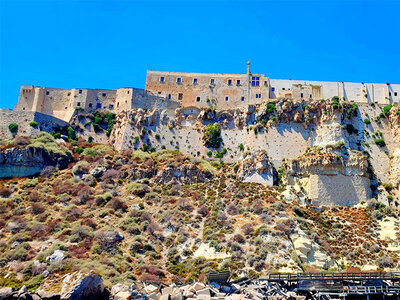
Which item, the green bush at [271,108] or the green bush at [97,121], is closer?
the green bush at [271,108]

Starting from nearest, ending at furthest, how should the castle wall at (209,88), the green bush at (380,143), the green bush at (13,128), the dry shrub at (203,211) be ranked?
1. the dry shrub at (203,211)
2. the green bush at (380,143)
3. the green bush at (13,128)
4. the castle wall at (209,88)

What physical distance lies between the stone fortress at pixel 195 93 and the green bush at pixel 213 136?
208 inches

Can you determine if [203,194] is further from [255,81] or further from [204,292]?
[255,81]

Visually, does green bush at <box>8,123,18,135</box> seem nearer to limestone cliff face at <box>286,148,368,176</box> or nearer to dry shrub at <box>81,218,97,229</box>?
dry shrub at <box>81,218,97,229</box>

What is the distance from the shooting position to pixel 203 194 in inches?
2095

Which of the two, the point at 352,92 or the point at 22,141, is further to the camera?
the point at 352,92

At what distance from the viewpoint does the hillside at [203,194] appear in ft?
139

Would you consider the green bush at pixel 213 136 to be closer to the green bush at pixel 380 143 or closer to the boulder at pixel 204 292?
the green bush at pixel 380 143

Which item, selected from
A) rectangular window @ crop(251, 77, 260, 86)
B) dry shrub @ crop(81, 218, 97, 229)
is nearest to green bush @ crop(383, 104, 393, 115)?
rectangular window @ crop(251, 77, 260, 86)

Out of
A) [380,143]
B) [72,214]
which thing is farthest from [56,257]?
[380,143]

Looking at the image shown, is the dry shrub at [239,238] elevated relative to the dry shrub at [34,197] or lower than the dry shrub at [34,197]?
A: lower

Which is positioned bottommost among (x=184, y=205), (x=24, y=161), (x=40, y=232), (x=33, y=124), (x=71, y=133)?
(x=40, y=232)

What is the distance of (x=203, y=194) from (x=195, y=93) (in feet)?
71.6

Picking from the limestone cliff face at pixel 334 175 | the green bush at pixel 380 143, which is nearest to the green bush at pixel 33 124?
the limestone cliff face at pixel 334 175
